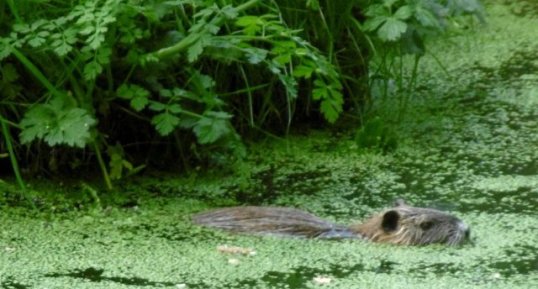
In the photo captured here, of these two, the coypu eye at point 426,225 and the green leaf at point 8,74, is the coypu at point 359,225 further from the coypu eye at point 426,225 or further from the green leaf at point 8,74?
the green leaf at point 8,74

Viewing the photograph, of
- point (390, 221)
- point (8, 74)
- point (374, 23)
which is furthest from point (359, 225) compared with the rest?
point (8, 74)

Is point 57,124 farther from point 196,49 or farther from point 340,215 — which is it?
point 340,215

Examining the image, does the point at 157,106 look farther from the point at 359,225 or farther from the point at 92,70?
the point at 359,225

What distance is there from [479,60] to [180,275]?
2.89m

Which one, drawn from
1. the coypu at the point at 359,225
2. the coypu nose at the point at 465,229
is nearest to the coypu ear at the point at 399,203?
the coypu at the point at 359,225

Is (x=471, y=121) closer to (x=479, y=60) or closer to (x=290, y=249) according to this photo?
(x=479, y=60)

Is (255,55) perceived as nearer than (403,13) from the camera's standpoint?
Yes

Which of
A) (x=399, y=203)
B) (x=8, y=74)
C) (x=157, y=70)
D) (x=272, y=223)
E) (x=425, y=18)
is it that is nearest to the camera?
(x=272, y=223)

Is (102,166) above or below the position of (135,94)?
below

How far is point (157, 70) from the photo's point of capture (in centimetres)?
467

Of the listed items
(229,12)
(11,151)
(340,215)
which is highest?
(229,12)

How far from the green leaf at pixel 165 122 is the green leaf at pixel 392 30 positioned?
81cm

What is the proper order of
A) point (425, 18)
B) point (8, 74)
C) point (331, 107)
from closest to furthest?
point (8, 74), point (331, 107), point (425, 18)

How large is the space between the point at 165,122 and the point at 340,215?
0.64m
